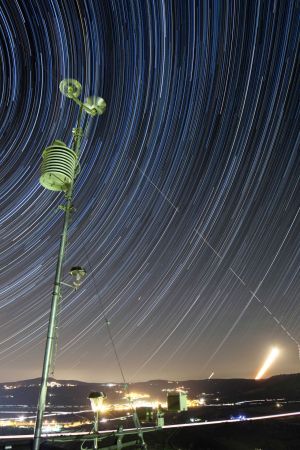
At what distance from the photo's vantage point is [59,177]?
7.12m

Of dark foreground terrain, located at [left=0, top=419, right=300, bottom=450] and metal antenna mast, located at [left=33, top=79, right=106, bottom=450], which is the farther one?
dark foreground terrain, located at [left=0, top=419, right=300, bottom=450]

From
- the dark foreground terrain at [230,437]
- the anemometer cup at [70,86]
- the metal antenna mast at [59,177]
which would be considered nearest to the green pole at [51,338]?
the metal antenna mast at [59,177]

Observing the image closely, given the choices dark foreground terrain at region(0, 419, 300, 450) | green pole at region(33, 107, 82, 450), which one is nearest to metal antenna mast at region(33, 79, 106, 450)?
green pole at region(33, 107, 82, 450)

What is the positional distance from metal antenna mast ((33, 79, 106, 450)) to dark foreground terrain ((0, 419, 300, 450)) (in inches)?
735

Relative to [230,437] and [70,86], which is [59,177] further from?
[230,437]

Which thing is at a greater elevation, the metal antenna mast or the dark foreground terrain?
the metal antenna mast

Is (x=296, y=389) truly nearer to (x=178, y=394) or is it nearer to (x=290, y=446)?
(x=290, y=446)

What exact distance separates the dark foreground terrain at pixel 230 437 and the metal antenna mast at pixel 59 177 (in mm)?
18660

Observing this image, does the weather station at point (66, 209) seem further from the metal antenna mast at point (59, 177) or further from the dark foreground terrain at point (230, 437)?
the dark foreground terrain at point (230, 437)

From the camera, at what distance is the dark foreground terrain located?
894 inches

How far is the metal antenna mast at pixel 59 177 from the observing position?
5715 mm

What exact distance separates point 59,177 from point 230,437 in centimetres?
2813

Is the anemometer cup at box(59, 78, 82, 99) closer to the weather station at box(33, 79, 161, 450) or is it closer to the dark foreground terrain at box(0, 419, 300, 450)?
the weather station at box(33, 79, 161, 450)

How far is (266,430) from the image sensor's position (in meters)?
29.6
